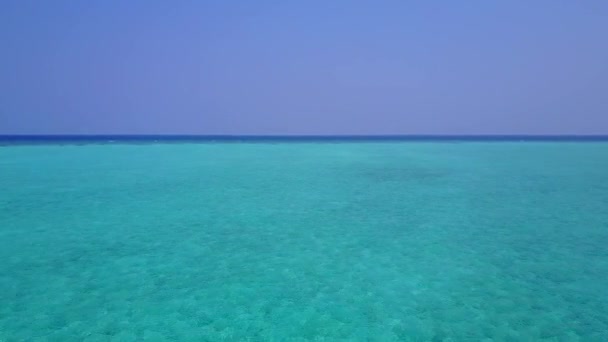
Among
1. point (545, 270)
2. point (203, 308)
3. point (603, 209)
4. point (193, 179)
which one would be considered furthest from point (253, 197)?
point (603, 209)

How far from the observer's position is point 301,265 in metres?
2.08

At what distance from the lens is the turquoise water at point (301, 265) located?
4.96 ft

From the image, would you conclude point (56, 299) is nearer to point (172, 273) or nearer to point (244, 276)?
point (172, 273)

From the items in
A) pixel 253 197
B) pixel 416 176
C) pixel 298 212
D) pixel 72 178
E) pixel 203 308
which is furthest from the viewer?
pixel 416 176

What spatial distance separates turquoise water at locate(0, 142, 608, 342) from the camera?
1511 mm

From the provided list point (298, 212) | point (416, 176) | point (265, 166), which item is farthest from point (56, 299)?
point (265, 166)

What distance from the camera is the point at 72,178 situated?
4969mm

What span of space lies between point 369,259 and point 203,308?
95cm

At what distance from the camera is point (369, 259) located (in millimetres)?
2184

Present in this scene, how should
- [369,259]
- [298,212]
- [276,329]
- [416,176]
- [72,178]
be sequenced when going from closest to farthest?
[276,329]
[369,259]
[298,212]
[72,178]
[416,176]

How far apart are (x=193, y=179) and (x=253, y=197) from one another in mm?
1571

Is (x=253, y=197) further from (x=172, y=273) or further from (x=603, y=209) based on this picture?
(x=603, y=209)

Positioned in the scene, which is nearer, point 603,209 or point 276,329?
point 276,329

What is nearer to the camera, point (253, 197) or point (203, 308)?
point (203, 308)
